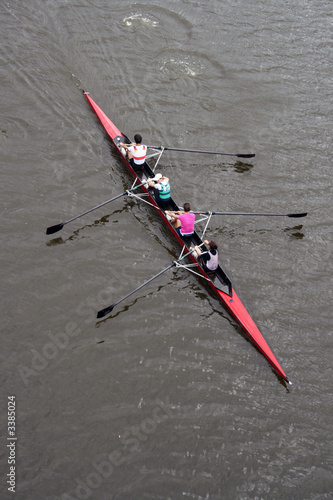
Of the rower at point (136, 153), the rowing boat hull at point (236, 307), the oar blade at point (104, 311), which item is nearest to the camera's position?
the rowing boat hull at point (236, 307)

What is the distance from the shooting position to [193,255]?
12289 millimetres

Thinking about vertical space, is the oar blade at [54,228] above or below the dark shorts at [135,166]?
below

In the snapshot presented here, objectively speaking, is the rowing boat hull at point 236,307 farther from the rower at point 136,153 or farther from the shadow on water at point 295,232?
the shadow on water at point 295,232

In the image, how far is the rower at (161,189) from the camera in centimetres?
1298

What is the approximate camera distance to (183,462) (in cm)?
916

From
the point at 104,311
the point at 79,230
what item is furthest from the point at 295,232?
the point at 79,230

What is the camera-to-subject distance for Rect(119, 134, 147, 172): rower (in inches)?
546

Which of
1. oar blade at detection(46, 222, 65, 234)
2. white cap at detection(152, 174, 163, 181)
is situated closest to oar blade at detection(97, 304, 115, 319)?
oar blade at detection(46, 222, 65, 234)

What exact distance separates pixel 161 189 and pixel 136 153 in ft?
6.10

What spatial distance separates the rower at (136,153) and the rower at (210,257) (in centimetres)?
403

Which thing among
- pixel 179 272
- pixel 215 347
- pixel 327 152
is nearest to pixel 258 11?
pixel 327 152

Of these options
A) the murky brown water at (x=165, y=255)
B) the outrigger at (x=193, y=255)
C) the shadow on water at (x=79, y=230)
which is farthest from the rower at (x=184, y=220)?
the shadow on water at (x=79, y=230)

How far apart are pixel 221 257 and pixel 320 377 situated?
4.37 m

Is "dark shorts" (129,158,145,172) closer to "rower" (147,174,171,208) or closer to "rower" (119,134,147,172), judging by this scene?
"rower" (119,134,147,172)
